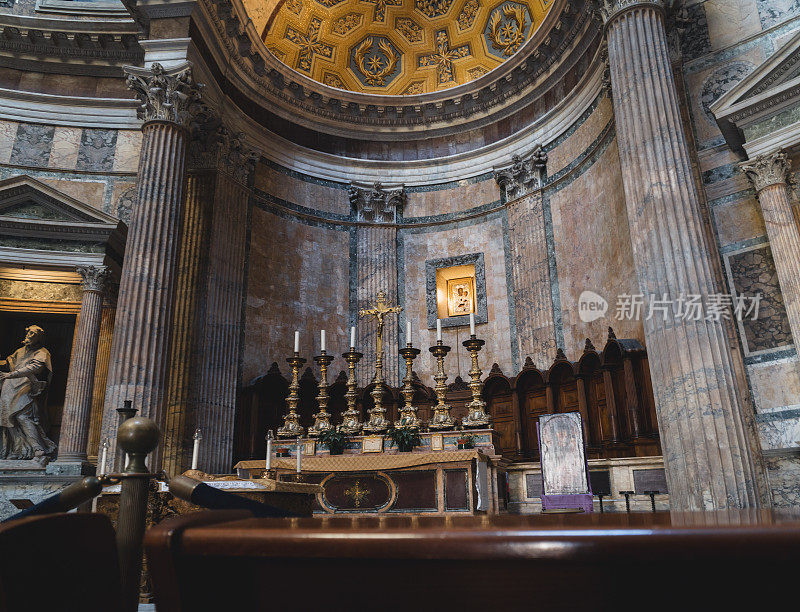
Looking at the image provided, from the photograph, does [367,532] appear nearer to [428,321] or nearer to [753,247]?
[753,247]

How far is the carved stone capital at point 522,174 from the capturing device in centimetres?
1490

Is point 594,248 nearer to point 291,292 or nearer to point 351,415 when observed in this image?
point 351,415

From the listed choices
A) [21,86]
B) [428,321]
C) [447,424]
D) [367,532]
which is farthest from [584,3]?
[367,532]

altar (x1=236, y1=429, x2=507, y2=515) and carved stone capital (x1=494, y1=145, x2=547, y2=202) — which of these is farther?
carved stone capital (x1=494, y1=145, x2=547, y2=202)

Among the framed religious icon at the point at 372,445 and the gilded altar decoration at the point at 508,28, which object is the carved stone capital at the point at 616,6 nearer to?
the gilded altar decoration at the point at 508,28

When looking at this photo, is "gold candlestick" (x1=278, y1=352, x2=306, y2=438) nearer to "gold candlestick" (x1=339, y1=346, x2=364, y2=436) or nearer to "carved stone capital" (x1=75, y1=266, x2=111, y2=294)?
"gold candlestick" (x1=339, y1=346, x2=364, y2=436)

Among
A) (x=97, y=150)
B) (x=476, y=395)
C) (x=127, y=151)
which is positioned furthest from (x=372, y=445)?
(x=97, y=150)

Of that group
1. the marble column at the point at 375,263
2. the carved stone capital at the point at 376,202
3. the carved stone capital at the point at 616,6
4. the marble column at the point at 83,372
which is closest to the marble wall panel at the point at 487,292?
the marble column at the point at 375,263

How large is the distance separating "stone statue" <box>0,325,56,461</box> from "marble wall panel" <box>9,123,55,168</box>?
397 cm

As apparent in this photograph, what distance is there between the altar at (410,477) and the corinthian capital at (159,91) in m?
6.50

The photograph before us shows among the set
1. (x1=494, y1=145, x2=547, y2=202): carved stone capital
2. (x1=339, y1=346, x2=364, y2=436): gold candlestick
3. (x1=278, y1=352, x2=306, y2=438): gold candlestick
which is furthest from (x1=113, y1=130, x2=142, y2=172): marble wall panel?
(x1=494, y1=145, x2=547, y2=202): carved stone capital

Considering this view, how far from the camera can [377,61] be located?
18.1m

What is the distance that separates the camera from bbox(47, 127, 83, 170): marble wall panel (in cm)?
1282

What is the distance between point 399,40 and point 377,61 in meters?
0.94
